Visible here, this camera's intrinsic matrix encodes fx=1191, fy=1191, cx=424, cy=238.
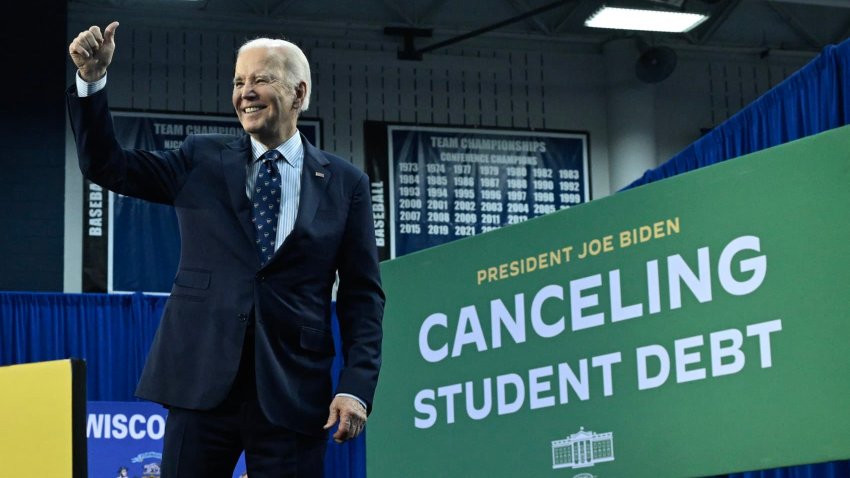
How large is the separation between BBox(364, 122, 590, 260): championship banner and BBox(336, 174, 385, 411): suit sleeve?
7.68 meters

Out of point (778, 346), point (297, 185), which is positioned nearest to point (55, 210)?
point (778, 346)

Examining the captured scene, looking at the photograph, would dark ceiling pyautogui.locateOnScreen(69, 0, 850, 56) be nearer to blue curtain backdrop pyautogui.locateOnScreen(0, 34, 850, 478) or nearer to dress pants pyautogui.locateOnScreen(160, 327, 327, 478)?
blue curtain backdrop pyautogui.locateOnScreen(0, 34, 850, 478)

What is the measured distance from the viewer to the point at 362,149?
395 inches

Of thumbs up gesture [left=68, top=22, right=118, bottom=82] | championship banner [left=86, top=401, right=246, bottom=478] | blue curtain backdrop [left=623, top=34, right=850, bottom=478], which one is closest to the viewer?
thumbs up gesture [left=68, top=22, right=118, bottom=82]

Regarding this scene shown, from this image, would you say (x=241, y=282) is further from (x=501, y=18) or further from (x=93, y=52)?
(x=501, y=18)

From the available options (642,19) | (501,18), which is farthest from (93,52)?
(501,18)

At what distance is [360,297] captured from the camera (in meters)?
2.13

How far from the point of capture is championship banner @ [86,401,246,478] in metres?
8.14

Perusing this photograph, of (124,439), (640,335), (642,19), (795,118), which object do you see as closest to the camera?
(640,335)

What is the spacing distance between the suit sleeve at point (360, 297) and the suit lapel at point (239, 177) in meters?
0.19

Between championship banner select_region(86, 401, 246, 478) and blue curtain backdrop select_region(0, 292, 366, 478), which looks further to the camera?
blue curtain backdrop select_region(0, 292, 366, 478)

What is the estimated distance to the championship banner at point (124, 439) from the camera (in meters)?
8.14

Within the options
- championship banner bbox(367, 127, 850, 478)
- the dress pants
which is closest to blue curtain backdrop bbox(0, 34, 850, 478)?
championship banner bbox(367, 127, 850, 478)

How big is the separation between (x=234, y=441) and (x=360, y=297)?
1.17ft
